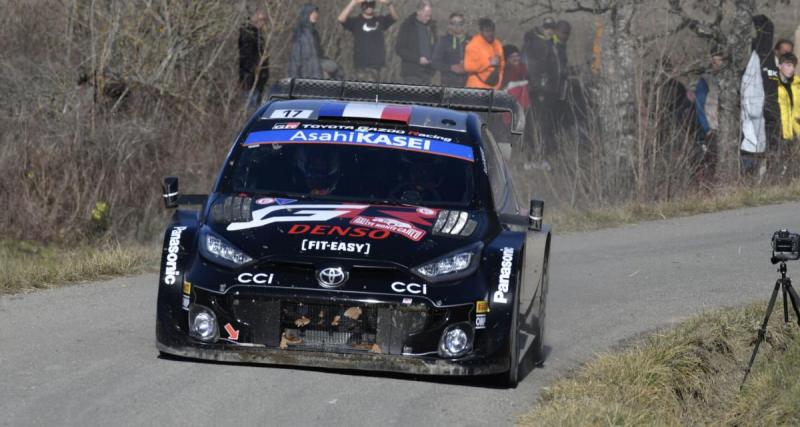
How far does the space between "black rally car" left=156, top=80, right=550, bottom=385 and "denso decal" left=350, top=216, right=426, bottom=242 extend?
11mm

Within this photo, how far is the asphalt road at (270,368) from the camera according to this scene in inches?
269

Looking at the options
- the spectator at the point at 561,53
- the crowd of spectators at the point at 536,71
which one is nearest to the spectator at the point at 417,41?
the crowd of spectators at the point at 536,71

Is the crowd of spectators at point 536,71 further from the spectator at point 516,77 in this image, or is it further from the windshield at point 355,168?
the windshield at point 355,168

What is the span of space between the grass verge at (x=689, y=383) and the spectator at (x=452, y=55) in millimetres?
11274

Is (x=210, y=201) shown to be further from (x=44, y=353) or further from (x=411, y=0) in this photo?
(x=411, y=0)

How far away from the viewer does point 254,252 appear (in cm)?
756

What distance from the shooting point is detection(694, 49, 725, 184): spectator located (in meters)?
20.6

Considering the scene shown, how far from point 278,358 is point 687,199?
1206 centimetres

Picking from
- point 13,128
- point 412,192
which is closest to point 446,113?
point 412,192

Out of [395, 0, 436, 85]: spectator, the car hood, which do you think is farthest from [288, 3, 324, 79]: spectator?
the car hood

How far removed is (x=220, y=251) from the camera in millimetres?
7656

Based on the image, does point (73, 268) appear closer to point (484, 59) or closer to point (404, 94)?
point (404, 94)

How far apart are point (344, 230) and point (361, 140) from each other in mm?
1201

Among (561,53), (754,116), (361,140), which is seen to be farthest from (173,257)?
(561,53)
